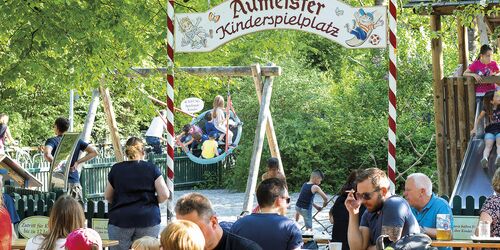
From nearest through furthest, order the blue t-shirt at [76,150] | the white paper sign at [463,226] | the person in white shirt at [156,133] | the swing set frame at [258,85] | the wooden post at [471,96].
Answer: the white paper sign at [463,226], the blue t-shirt at [76,150], the wooden post at [471,96], the swing set frame at [258,85], the person in white shirt at [156,133]

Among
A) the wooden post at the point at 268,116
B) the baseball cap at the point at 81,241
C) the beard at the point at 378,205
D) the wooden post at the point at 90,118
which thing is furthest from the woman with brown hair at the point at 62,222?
the wooden post at the point at 90,118

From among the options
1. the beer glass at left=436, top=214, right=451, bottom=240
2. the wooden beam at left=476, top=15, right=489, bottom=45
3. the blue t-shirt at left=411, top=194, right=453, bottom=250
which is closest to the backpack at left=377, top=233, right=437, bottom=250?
the beer glass at left=436, top=214, right=451, bottom=240

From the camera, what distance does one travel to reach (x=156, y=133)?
29078 mm

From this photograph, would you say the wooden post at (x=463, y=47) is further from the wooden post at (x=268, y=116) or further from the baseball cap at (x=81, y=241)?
the baseball cap at (x=81, y=241)

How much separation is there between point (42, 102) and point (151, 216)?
2557 cm

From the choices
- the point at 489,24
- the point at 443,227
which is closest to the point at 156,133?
the point at 489,24

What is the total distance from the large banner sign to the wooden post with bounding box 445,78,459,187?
22.0ft

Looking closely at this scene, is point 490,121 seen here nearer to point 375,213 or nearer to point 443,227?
point 443,227

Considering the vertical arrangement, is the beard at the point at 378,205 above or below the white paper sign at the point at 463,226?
above

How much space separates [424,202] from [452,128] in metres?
9.28

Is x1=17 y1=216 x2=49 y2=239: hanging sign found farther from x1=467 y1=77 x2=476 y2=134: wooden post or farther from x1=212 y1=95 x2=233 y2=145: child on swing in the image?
x1=212 y1=95 x2=233 y2=145: child on swing

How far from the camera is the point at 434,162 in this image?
1039 inches

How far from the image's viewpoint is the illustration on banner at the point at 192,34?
42.0 feet

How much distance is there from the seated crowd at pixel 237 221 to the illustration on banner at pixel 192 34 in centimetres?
222
